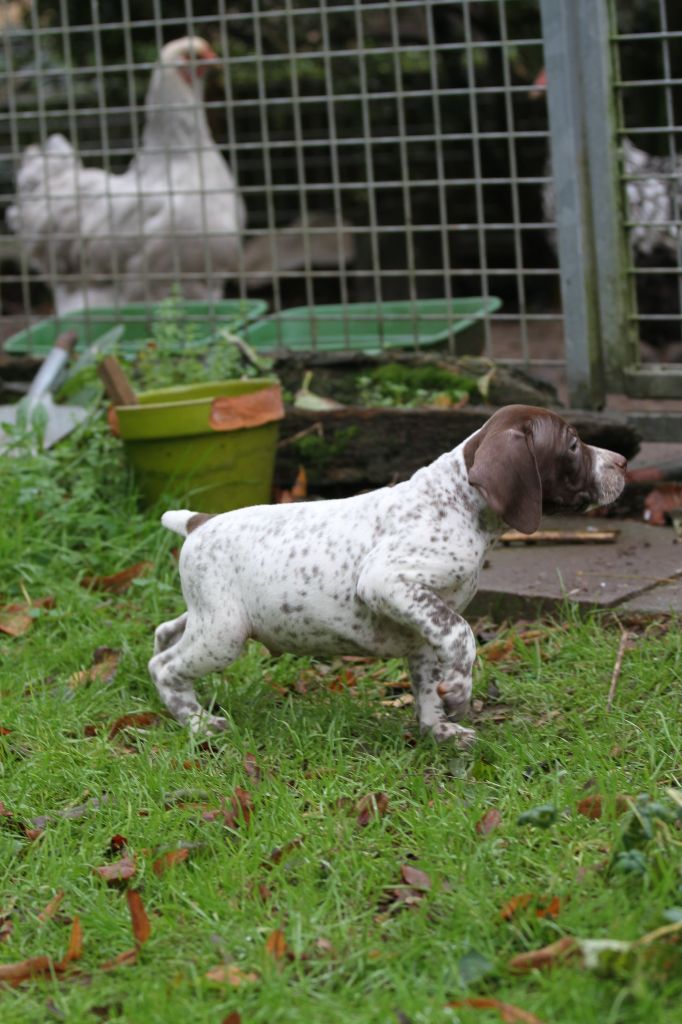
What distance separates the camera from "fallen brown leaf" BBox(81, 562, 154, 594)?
5.12 meters

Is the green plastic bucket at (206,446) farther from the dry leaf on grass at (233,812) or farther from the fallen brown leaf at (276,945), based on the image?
the fallen brown leaf at (276,945)

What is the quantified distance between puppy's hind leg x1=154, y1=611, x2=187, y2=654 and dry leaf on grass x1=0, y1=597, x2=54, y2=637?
2.56 ft

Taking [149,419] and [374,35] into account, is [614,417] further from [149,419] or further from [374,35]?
[374,35]

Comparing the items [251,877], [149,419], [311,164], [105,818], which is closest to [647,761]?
[251,877]

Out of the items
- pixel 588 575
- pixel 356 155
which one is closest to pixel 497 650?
pixel 588 575

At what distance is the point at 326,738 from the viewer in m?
3.69

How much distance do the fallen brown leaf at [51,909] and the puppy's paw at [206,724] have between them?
2.93 ft

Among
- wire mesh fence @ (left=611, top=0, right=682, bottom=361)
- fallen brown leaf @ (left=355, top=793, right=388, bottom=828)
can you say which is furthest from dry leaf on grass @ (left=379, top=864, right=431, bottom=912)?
wire mesh fence @ (left=611, top=0, right=682, bottom=361)

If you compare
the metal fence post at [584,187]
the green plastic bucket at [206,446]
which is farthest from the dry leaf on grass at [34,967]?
the metal fence post at [584,187]

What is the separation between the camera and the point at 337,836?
305 cm

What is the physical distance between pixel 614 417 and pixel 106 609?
82.7 inches

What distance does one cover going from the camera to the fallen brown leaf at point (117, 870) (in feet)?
9.77

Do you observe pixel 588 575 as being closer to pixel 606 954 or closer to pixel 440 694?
pixel 440 694

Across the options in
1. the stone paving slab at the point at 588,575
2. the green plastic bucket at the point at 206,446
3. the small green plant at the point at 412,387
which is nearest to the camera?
the stone paving slab at the point at 588,575
